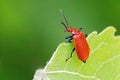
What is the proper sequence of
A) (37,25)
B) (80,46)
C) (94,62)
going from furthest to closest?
(37,25) < (80,46) < (94,62)

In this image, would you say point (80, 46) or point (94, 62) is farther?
point (80, 46)

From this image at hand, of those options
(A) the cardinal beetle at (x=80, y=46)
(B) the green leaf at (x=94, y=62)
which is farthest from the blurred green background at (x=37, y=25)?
(B) the green leaf at (x=94, y=62)

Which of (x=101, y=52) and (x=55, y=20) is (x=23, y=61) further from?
(x=101, y=52)

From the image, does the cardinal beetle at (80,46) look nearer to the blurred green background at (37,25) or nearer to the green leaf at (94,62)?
the green leaf at (94,62)

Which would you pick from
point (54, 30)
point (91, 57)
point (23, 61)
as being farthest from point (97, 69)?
point (54, 30)

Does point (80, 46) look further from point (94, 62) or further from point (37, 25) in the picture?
point (37, 25)

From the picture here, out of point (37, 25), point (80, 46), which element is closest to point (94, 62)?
point (80, 46)
